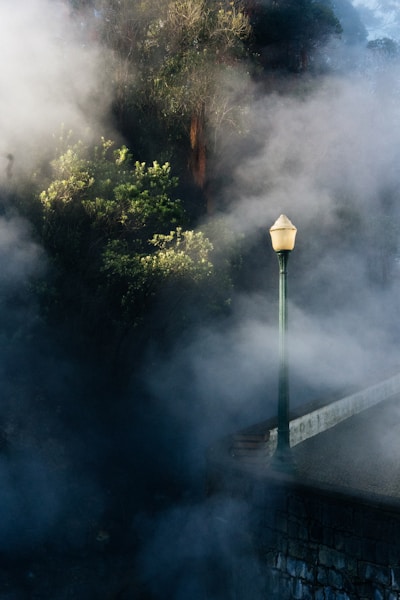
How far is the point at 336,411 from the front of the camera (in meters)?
6.40

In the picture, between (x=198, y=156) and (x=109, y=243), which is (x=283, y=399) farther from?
(x=198, y=156)

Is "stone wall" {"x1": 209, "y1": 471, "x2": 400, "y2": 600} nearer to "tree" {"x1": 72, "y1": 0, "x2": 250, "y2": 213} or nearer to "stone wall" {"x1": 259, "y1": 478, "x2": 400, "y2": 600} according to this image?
"stone wall" {"x1": 259, "y1": 478, "x2": 400, "y2": 600}

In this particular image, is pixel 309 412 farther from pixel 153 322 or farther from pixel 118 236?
pixel 118 236

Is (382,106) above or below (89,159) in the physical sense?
above

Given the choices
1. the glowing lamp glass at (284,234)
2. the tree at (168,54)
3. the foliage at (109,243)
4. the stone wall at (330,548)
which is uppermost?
the tree at (168,54)

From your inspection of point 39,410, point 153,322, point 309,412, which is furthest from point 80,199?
point 309,412

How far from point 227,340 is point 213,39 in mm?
5168

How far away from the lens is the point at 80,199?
239 inches

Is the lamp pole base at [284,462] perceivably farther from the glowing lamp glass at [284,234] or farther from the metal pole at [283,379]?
the glowing lamp glass at [284,234]

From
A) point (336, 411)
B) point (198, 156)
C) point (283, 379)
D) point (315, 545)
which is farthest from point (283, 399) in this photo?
point (198, 156)

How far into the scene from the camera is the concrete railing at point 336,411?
17.9ft

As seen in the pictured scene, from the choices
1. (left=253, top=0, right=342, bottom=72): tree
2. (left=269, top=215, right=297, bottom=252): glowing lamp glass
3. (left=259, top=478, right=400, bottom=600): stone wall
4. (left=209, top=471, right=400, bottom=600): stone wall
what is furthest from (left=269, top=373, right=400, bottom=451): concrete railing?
(left=253, top=0, right=342, bottom=72): tree

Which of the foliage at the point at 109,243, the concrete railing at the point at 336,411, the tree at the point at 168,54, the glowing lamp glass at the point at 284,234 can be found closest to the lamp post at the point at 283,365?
the glowing lamp glass at the point at 284,234

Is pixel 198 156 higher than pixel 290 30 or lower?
lower
